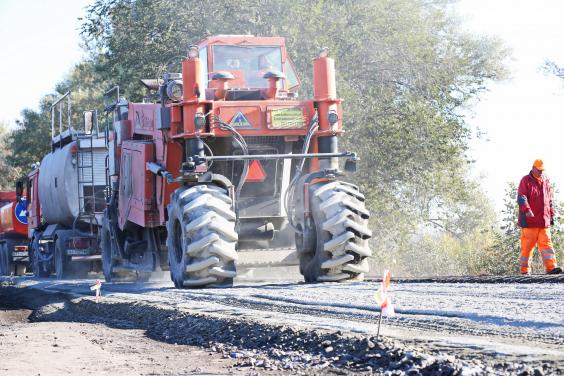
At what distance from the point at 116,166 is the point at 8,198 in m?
18.5

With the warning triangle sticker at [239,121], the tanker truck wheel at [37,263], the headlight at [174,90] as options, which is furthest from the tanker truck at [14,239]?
the warning triangle sticker at [239,121]

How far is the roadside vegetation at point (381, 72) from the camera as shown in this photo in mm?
24234

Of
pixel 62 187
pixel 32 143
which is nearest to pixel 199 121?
pixel 62 187

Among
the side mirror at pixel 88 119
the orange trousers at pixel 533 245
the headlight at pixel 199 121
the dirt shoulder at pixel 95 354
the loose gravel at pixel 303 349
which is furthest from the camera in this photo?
the side mirror at pixel 88 119

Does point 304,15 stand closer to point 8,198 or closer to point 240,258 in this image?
point 240,258

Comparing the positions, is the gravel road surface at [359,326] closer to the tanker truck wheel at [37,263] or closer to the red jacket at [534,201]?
the red jacket at [534,201]

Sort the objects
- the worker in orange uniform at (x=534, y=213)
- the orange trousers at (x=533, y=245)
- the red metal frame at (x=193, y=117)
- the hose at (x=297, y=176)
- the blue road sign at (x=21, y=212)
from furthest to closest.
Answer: the blue road sign at (x=21, y=212), the worker in orange uniform at (x=534, y=213), the orange trousers at (x=533, y=245), the hose at (x=297, y=176), the red metal frame at (x=193, y=117)

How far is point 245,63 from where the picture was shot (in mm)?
14484

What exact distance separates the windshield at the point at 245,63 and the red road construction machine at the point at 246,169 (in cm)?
1

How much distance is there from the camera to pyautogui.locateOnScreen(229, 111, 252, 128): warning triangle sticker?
13359 millimetres

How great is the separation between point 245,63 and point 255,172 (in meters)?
1.80

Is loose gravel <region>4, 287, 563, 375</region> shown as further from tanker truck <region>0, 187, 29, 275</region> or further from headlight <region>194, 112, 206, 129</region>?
tanker truck <region>0, 187, 29, 275</region>

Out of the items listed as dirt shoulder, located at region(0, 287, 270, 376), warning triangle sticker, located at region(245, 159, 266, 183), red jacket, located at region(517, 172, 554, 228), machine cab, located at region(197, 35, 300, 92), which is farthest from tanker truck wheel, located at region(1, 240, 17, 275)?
dirt shoulder, located at region(0, 287, 270, 376)

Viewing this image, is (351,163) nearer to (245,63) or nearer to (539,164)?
(245,63)
